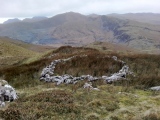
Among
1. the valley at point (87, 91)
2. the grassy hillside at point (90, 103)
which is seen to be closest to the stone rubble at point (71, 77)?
the valley at point (87, 91)

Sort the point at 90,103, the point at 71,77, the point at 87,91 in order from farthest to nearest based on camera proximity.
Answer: the point at 71,77, the point at 87,91, the point at 90,103

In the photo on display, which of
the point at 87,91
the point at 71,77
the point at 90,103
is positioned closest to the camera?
the point at 90,103

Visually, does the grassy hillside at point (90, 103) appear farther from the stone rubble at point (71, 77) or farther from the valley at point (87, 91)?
the stone rubble at point (71, 77)

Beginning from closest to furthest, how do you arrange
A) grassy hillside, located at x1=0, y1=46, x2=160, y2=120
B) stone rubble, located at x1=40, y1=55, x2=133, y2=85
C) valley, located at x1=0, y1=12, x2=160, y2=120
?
grassy hillside, located at x1=0, y1=46, x2=160, y2=120, valley, located at x1=0, y1=12, x2=160, y2=120, stone rubble, located at x1=40, y1=55, x2=133, y2=85

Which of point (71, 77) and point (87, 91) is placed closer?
point (87, 91)

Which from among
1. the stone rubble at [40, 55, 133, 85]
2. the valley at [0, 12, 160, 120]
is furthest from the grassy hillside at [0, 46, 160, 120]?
the stone rubble at [40, 55, 133, 85]

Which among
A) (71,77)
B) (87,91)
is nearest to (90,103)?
(87,91)

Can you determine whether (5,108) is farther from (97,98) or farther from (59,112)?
(97,98)

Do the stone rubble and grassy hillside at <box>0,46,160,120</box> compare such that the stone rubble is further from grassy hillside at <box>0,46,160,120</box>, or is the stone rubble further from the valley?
grassy hillside at <box>0,46,160,120</box>

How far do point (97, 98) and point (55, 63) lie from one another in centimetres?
1514

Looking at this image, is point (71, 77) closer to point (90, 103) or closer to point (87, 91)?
point (87, 91)

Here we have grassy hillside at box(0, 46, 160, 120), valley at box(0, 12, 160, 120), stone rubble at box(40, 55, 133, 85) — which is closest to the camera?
grassy hillside at box(0, 46, 160, 120)

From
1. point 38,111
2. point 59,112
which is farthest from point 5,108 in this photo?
point 59,112

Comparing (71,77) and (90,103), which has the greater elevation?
(90,103)
